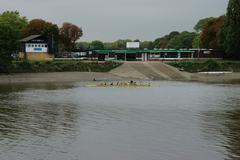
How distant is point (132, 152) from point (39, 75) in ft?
235

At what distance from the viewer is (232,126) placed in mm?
36375

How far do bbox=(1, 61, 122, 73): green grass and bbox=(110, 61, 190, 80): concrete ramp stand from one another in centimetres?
301

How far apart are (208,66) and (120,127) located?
Result: 7713 cm

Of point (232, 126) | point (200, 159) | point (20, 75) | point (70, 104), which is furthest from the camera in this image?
point (20, 75)

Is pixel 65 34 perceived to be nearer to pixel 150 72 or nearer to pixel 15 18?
pixel 15 18

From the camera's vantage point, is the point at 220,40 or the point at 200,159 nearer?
the point at 200,159

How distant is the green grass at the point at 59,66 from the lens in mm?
101375

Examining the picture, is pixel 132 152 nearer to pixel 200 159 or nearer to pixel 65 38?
pixel 200 159

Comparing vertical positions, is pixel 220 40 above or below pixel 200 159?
above

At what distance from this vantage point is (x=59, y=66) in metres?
106

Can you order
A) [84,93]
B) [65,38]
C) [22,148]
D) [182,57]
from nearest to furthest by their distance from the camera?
[22,148]
[84,93]
[182,57]
[65,38]

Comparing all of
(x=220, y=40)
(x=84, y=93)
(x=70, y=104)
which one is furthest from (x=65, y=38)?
(x=70, y=104)

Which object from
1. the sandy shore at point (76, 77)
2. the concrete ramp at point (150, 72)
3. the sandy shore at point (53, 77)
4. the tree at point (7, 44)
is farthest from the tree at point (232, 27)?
the tree at point (7, 44)

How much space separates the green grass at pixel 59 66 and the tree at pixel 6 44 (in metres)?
2.84
